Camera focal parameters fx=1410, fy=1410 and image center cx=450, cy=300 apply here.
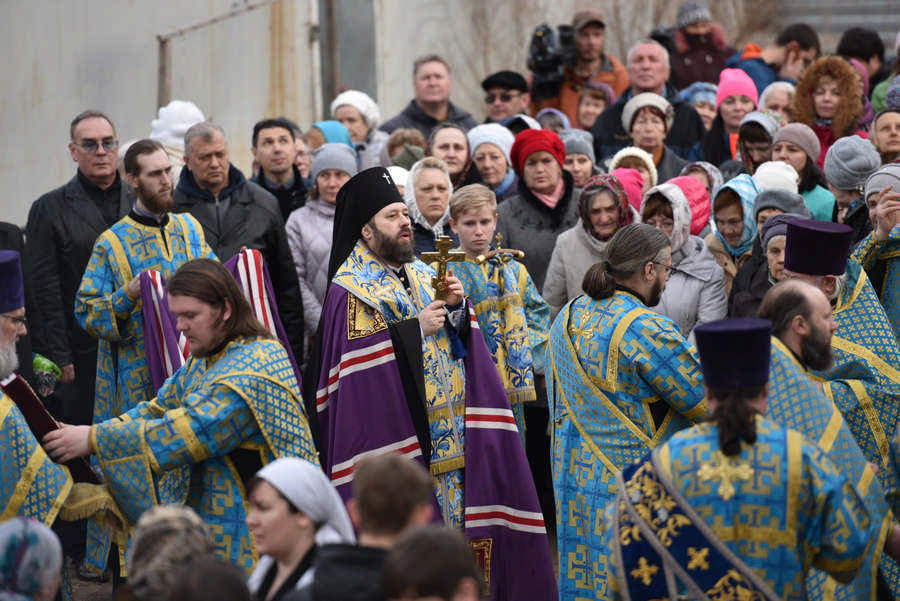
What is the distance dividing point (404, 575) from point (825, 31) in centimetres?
1481

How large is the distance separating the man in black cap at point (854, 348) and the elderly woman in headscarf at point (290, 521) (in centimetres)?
229

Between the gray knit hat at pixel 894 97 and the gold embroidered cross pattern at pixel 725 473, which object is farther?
the gray knit hat at pixel 894 97

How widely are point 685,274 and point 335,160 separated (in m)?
2.47

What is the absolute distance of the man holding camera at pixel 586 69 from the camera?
11.6 meters

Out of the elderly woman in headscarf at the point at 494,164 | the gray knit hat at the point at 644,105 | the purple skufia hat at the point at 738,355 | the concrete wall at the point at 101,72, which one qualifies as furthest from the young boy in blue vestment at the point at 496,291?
the concrete wall at the point at 101,72

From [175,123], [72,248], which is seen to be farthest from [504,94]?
[72,248]

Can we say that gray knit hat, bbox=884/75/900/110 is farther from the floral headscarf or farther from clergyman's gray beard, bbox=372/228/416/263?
clergyman's gray beard, bbox=372/228/416/263

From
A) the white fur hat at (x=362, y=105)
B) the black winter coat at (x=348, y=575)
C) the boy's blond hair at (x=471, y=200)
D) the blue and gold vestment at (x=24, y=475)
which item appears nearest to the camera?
the black winter coat at (x=348, y=575)

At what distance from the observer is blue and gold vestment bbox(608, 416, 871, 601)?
161 inches

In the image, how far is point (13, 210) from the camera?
36.6 feet

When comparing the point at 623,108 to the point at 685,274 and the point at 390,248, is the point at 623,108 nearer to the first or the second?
the point at 685,274

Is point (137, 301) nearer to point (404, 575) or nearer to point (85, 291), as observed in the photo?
point (85, 291)

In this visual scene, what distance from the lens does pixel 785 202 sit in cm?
743

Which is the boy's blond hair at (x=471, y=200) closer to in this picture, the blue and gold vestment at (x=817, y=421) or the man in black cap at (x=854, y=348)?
the man in black cap at (x=854, y=348)
